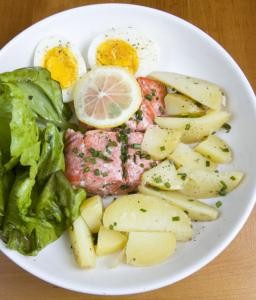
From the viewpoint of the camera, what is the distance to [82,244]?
5.72ft

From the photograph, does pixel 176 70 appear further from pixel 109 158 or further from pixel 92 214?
pixel 92 214

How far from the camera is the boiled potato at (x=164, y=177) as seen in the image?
1.82m

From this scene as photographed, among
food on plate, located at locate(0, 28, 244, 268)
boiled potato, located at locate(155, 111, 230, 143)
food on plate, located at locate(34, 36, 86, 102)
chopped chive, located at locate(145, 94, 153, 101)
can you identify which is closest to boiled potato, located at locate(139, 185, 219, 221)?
food on plate, located at locate(0, 28, 244, 268)

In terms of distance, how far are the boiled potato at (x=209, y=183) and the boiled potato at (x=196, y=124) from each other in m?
0.16

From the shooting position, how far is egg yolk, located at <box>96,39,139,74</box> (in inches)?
81.8

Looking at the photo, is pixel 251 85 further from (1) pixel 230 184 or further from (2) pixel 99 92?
(2) pixel 99 92

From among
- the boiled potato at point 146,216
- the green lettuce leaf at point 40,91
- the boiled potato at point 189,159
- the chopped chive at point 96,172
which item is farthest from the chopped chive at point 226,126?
the green lettuce leaf at point 40,91

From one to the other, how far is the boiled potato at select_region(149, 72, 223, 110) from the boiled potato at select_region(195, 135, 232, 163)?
0.44ft

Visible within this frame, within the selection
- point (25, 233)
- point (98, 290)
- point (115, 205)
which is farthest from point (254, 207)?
point (25, 233)

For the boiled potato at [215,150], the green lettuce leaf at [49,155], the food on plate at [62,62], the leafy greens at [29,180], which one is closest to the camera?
the leafy greens at [29,180]

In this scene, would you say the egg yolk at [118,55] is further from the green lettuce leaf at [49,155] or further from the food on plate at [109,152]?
the green lettuce leaf at [49,155]

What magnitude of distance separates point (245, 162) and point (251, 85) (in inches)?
16.5

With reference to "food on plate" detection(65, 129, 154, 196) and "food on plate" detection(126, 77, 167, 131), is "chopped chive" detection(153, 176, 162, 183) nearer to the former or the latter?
"food on plate" detection(65, 129, 154, 196)

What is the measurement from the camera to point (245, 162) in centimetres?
191
